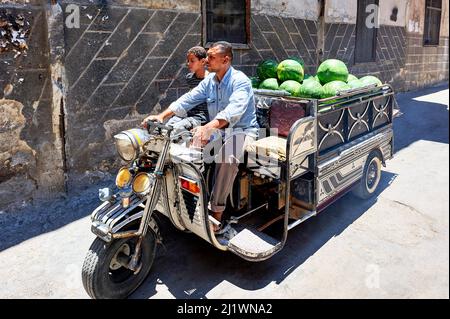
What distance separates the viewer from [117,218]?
2787 millimetres

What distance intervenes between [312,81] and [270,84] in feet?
1.88

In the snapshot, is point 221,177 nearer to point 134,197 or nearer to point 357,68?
point 134,197

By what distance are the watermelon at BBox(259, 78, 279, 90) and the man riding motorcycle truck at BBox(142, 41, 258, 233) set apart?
1.02 meters

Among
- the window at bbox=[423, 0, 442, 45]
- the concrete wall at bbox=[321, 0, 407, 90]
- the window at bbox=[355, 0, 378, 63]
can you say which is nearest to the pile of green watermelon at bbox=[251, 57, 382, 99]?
the concrete wall at bbox=[321, 0, 407, 90]

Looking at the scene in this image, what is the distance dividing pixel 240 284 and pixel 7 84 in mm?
3280

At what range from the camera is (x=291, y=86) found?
14.2ft

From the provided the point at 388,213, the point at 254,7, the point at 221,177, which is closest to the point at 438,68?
the point at 254,7

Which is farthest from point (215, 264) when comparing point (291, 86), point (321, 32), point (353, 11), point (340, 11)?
point (353, 11)

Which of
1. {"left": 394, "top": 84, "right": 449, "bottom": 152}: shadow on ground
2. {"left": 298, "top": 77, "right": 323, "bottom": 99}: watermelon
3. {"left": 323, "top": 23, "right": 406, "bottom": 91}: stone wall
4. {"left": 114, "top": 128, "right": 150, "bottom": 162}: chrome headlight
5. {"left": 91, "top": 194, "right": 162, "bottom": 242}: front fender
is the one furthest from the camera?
{"left": 323, "top": 23, "right": 406, "bottom": 91}: stone wall

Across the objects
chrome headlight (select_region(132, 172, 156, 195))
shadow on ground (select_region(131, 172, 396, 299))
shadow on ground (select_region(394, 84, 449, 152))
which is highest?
chrome headlight (select_region(132, 172, 156, 195))

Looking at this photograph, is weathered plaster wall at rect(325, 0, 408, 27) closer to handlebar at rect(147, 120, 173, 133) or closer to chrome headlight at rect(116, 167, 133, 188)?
handlebar at rect(147, 120, 173, 133)

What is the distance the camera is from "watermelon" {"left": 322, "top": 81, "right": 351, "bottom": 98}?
399cm

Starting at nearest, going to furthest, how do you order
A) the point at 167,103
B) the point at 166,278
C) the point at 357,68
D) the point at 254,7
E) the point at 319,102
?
the point at 166,278
the point at 319,102
the point at 167,103
the point at 254,7
the point at 357,68

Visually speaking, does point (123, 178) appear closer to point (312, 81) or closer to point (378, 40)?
point (312, 81)
